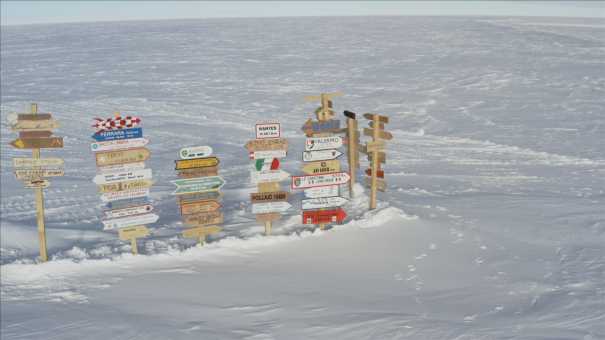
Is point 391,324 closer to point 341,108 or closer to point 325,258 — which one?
point 325,258

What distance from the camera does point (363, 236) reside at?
8531 mm

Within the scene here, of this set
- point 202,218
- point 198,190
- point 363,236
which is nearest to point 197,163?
point 198,190

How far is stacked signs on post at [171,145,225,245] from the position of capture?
26.3 feet

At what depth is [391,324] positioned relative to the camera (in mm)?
5602

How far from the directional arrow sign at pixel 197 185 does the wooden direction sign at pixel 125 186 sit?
0.45 metres

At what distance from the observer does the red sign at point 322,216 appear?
8680mm

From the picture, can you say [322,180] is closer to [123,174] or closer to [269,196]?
[269,196]

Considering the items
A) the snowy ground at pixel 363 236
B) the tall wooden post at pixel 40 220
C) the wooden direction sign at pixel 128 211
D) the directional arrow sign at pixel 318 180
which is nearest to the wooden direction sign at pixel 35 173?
the tall wooden post at pixel 40 220

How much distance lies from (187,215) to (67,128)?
37.3 ft

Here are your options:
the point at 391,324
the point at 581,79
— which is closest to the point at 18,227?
the point at 391,324

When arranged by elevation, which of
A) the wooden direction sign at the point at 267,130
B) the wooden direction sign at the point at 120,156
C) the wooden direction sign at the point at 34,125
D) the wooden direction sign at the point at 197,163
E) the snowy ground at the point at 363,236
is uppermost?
the wooden direction sign at the point at 34,125

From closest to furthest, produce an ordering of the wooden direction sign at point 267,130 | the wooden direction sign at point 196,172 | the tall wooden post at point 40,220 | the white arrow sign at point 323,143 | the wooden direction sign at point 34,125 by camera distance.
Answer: the wooden direction sign at point 34,125, the tall wooden post at point 40,220, the wooden direction sign at point 196,172, the wooden direction sign at point 267,130, the white arrow sign at point 323,143

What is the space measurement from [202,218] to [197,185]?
486 millimetres

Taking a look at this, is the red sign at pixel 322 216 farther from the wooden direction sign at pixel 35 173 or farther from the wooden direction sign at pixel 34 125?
the wooden direction sign at pixel 34 125
